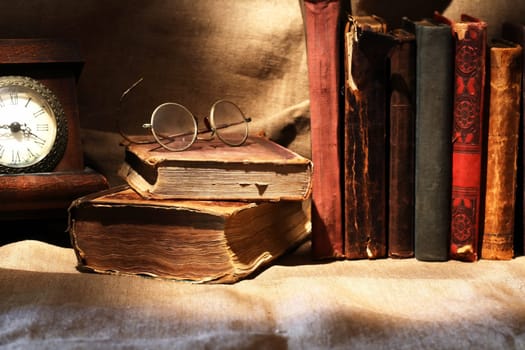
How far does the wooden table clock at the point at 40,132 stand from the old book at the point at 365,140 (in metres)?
0.51

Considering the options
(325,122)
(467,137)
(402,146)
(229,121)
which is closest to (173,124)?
(229,121)

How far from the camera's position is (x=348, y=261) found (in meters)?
1.66

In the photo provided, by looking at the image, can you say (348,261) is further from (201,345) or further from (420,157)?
(201,345)

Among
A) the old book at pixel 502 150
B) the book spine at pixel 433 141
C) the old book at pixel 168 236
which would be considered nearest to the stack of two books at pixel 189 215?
the old book at pixel 168 236

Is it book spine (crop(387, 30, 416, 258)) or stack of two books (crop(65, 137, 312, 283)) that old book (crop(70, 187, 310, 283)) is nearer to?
stack of two books (crop(65, 137, 312, 283))

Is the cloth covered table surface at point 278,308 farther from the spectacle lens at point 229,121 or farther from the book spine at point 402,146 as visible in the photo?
the spectacle lens at point 229,121

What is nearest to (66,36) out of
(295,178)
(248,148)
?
(248,148)

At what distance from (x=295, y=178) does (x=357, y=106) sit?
204 millimetres

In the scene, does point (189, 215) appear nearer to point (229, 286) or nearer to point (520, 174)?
point (229, 286)

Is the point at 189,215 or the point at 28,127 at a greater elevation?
the point at 28,127

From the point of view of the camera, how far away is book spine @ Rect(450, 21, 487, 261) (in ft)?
5.16

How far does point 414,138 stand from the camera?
5.34 ft

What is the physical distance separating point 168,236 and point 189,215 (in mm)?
62

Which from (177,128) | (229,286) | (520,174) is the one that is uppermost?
(177,128)
